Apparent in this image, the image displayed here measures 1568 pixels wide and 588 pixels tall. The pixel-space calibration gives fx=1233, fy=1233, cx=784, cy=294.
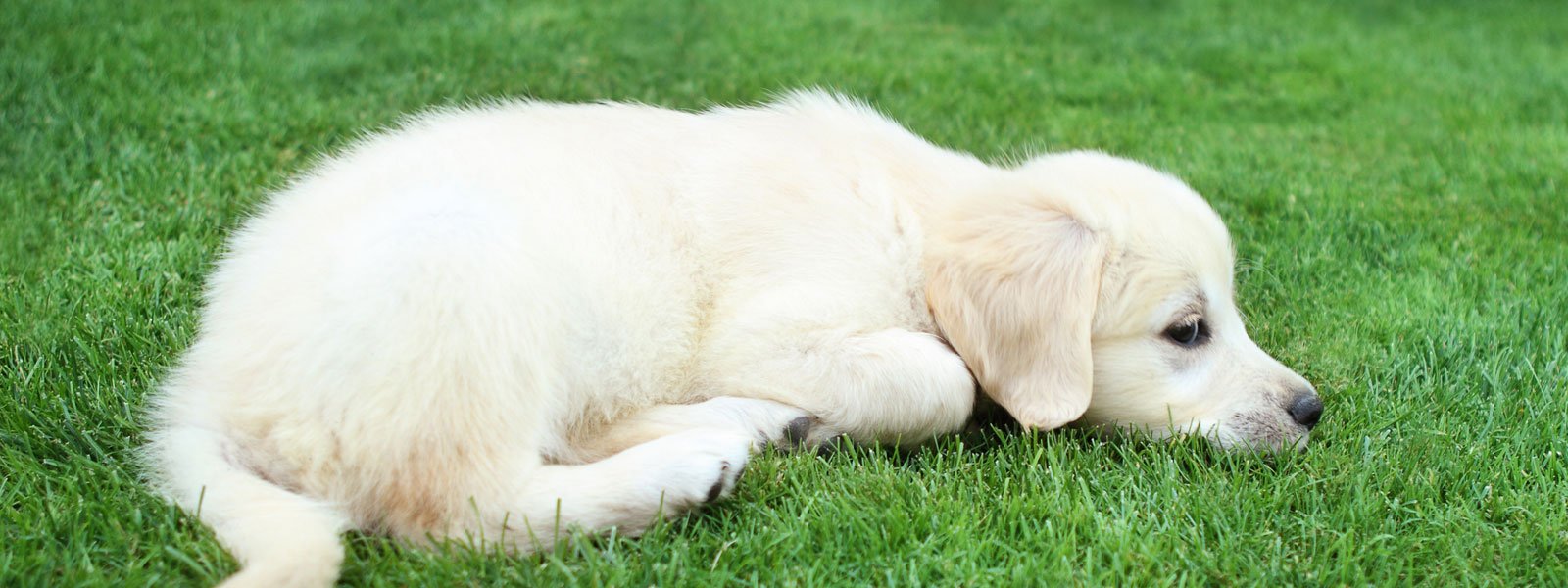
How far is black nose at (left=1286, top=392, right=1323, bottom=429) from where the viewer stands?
10.8 feet

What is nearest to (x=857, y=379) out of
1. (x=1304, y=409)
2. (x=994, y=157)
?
(x=1304, y=409)

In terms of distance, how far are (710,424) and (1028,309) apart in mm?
863

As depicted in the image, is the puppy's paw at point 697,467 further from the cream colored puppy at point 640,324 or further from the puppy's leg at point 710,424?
the puppy's leg at point 710,424

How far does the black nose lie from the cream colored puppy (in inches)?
0.4

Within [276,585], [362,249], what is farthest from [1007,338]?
[276,585]

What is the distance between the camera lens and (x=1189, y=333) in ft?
11.1

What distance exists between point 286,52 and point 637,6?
2.45 m

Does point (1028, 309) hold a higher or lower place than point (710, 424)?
higher

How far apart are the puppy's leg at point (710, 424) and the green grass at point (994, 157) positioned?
12cm

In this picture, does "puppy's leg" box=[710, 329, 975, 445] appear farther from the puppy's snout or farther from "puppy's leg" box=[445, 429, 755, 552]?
the puppy's snout

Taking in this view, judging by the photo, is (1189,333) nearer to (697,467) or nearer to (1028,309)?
(1028,309)

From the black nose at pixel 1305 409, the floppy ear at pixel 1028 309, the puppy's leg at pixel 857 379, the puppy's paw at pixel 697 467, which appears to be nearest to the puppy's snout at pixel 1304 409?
the black nose at pixel 1305 409

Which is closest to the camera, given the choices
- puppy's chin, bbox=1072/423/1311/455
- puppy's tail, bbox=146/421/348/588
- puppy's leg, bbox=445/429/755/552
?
puppy's tail, bbox=146/421/348/588

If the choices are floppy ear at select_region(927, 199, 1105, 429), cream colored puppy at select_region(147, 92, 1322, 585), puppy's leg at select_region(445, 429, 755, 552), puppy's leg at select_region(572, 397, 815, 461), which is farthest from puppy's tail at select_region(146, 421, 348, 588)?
floppy ear at select_region(927, 199, 1105, 429)
